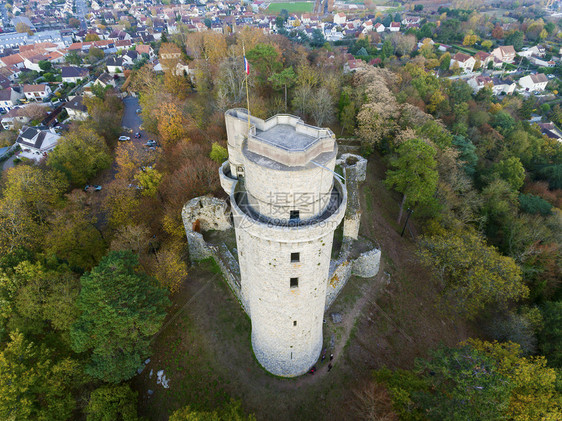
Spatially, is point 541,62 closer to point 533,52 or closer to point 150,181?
point 533,52

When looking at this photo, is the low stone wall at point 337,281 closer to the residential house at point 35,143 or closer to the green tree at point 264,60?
the green tree at point 264,60

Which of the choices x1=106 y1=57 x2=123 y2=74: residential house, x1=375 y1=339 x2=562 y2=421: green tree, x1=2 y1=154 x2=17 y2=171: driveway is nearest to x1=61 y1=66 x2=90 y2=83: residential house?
x1=106 y1=57 x2=123 y2=74: residential house

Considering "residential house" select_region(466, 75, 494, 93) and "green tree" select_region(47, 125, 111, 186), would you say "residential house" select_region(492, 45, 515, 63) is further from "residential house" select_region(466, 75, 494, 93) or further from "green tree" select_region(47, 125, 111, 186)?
"green tree" select_region(47, 125, 111, 186)

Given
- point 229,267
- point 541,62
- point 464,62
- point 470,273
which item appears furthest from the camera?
point 541,62

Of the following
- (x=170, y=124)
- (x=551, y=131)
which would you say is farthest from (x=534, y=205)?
(x=170, y=124)

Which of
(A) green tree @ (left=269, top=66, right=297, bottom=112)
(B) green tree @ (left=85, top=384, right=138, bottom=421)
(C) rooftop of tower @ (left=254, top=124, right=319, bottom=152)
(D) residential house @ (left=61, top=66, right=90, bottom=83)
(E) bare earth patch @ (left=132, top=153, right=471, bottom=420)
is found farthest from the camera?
(D) residential house @ (left=61, top=66, right=90, bottom=83)

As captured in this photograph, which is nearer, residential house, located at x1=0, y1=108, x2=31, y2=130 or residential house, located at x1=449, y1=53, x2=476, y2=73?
residential house, located at x1=0, y1=108, x2=31, y2=130
